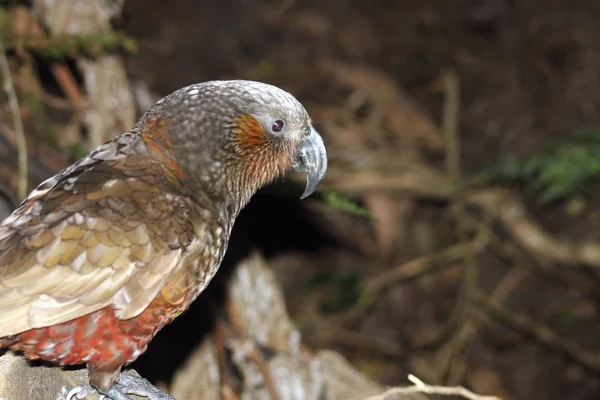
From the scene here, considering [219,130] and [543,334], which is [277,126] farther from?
[543,334]

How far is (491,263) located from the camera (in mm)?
6293

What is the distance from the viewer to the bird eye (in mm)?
2702

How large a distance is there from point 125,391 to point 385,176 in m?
3.42

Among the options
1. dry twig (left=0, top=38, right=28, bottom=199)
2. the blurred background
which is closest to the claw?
the blurred background

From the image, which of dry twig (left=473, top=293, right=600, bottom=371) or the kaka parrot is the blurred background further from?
the kaka parrot

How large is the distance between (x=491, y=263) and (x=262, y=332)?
2946mm

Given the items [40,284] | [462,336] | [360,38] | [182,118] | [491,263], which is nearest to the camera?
[40,284]

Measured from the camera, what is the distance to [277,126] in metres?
2.72

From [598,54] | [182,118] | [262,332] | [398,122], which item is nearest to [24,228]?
[182,118]

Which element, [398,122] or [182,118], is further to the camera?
[398,122]

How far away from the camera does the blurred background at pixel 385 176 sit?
4004 millimetres

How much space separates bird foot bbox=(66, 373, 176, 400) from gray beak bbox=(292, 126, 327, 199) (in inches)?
35.6

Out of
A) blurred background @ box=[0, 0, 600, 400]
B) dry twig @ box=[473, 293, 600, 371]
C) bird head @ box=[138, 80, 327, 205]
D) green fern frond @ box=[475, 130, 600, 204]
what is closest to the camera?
bird head @ box=[138, 80, 327, 205]

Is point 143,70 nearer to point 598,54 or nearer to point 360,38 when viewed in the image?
point 360,38
